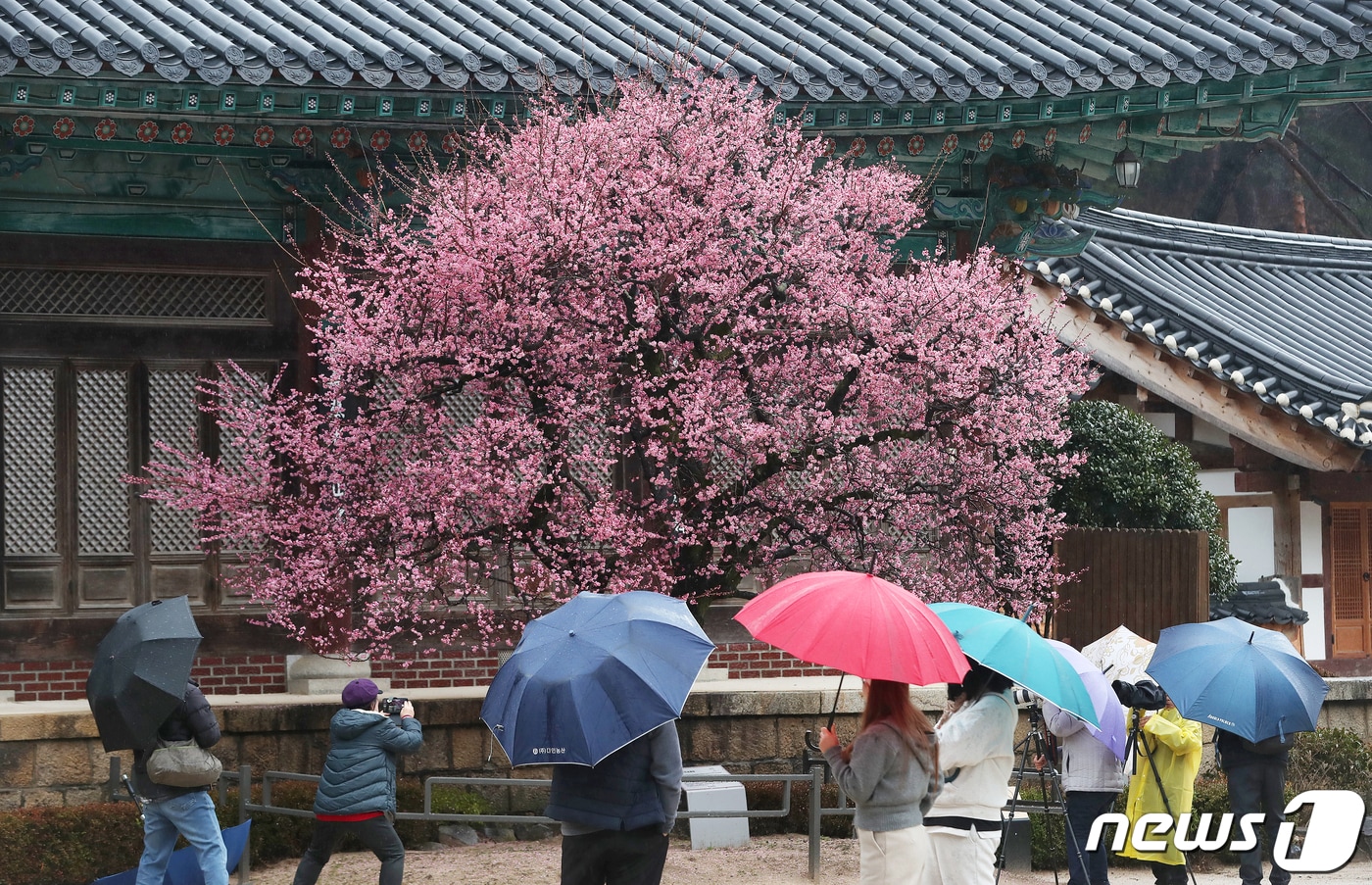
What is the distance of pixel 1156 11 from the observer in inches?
458

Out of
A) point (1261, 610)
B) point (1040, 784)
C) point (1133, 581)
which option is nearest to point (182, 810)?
point (1040, 784)

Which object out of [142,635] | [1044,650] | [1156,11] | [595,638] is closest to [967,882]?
[1044,650]

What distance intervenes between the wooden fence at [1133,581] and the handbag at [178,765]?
8.03 metres

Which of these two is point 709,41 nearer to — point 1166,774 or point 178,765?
point 1166,774

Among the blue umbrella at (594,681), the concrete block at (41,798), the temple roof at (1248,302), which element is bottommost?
the concrete block at (41,798)

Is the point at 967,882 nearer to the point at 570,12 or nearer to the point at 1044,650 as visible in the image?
the point at 1044,650

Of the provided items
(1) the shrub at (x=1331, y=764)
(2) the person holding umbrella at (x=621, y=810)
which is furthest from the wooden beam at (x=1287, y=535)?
(2) the person holding umbrella at (x=621, y=810)

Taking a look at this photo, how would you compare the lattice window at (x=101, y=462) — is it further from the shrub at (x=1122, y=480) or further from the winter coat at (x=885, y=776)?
the shrub at (x=1122, y=480)

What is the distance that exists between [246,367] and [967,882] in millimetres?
6769

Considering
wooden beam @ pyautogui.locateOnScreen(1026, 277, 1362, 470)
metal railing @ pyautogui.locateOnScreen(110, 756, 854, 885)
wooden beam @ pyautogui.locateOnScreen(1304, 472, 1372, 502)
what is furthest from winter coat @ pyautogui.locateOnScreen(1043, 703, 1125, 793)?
wooden beam @ pyautogui.locateOnScreen(1304, 472, 1372, 502)

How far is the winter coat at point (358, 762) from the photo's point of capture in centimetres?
799

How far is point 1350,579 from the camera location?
62.5 feet

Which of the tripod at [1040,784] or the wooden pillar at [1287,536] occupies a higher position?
the wooden pillar at [1287,536]

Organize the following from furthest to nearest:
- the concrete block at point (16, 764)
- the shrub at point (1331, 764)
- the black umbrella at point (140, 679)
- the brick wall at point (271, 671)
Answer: the shrub at point (1331, 764) → the brick wall at point (271, 671) → the concrete block at point (16, 764) → the black umbrella at point (140, 679)
